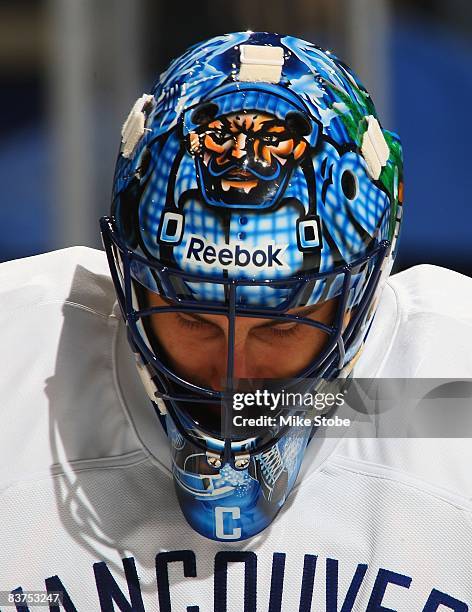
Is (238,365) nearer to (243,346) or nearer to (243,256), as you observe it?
(243,346)

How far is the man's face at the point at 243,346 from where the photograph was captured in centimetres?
138

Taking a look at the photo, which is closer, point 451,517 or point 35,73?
point 451,517

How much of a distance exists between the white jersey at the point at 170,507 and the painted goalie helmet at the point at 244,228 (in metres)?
0.06

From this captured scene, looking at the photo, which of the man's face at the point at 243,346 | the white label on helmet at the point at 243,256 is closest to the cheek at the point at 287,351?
the man's face at the point at 243,346

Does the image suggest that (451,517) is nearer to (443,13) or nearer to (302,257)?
(302,257)

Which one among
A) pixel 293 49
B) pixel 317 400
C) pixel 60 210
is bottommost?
pixel 60 210

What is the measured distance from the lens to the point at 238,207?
132cm

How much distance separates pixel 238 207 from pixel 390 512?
1.46 ft

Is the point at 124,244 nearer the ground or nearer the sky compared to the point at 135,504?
nearer the sky

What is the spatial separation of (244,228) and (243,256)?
0.03 m

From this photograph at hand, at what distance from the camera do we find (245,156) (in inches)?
52.4

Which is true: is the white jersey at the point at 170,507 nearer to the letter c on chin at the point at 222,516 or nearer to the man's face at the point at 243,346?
the letter c on chin at the point at 222,516

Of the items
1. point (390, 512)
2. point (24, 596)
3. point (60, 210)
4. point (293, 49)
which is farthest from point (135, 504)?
point (60, 210)

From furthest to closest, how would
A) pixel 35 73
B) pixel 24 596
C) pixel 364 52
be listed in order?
pixel 35 73 → pixel 364 52 → pixel 24 596
